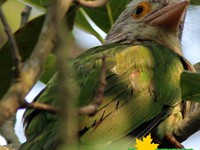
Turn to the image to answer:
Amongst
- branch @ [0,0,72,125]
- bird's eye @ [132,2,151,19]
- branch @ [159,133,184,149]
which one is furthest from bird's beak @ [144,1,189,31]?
branch @ [0,0,72,125]

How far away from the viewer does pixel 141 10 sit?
5.29 m

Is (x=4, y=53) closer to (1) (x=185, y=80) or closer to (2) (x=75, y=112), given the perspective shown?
(1) (x=185, y=80)

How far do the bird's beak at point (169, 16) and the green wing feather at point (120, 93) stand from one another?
410 mm

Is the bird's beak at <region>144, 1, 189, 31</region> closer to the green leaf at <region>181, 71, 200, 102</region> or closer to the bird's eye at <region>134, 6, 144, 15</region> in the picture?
the bird's eye at <region>134, 6, 144, 15</region>

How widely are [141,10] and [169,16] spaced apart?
0.51m

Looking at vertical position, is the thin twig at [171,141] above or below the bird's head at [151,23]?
below

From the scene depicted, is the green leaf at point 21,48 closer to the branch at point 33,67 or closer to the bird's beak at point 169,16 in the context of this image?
the branch at point 33,67

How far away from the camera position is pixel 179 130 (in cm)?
351

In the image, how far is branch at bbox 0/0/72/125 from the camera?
1.58 meters

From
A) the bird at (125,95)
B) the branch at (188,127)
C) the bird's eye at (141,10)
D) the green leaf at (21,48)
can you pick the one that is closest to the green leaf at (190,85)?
the bird at (125,95)

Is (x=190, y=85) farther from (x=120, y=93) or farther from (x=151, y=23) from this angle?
(x=151, y=23)

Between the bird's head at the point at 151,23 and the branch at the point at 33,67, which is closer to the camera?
the branch at the point at 33,67

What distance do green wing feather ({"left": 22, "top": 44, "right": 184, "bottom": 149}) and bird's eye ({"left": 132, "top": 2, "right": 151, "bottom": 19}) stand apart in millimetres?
776

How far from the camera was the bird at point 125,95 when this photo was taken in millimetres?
3633
